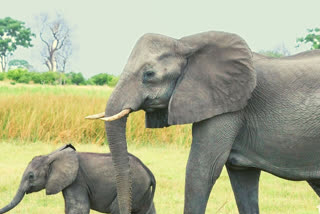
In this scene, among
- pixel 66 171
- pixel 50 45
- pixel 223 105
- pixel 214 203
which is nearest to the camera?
pixel 223 105

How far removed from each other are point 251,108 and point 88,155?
201 cm

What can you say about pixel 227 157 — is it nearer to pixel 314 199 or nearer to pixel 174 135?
pixel 314 199

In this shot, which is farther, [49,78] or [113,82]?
[49,78]

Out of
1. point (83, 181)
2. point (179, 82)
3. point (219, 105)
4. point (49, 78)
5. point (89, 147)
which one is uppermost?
point (179, 82)

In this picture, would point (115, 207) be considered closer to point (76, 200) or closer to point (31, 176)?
point (76, 200)

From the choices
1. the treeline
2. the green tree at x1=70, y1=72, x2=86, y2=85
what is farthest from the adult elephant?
the green tree at x1=70, y1=72, x2=86, y2=85

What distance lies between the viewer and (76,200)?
5.82 m

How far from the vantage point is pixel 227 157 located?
15.0ft

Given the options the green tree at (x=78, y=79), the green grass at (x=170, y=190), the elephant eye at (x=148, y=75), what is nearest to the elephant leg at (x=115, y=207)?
the green grass at (x=170, y=190)

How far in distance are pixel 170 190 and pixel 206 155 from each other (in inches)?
155

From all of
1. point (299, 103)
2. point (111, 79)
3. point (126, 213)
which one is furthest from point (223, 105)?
point (111, 79)

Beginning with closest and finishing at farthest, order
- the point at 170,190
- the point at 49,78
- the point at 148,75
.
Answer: the point at 148,75 < the point at 170,190 < the point at 49,78

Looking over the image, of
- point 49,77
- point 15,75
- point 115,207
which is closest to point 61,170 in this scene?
point 115,207

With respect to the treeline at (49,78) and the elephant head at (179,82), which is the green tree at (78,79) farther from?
the elephant head at (179,82)
